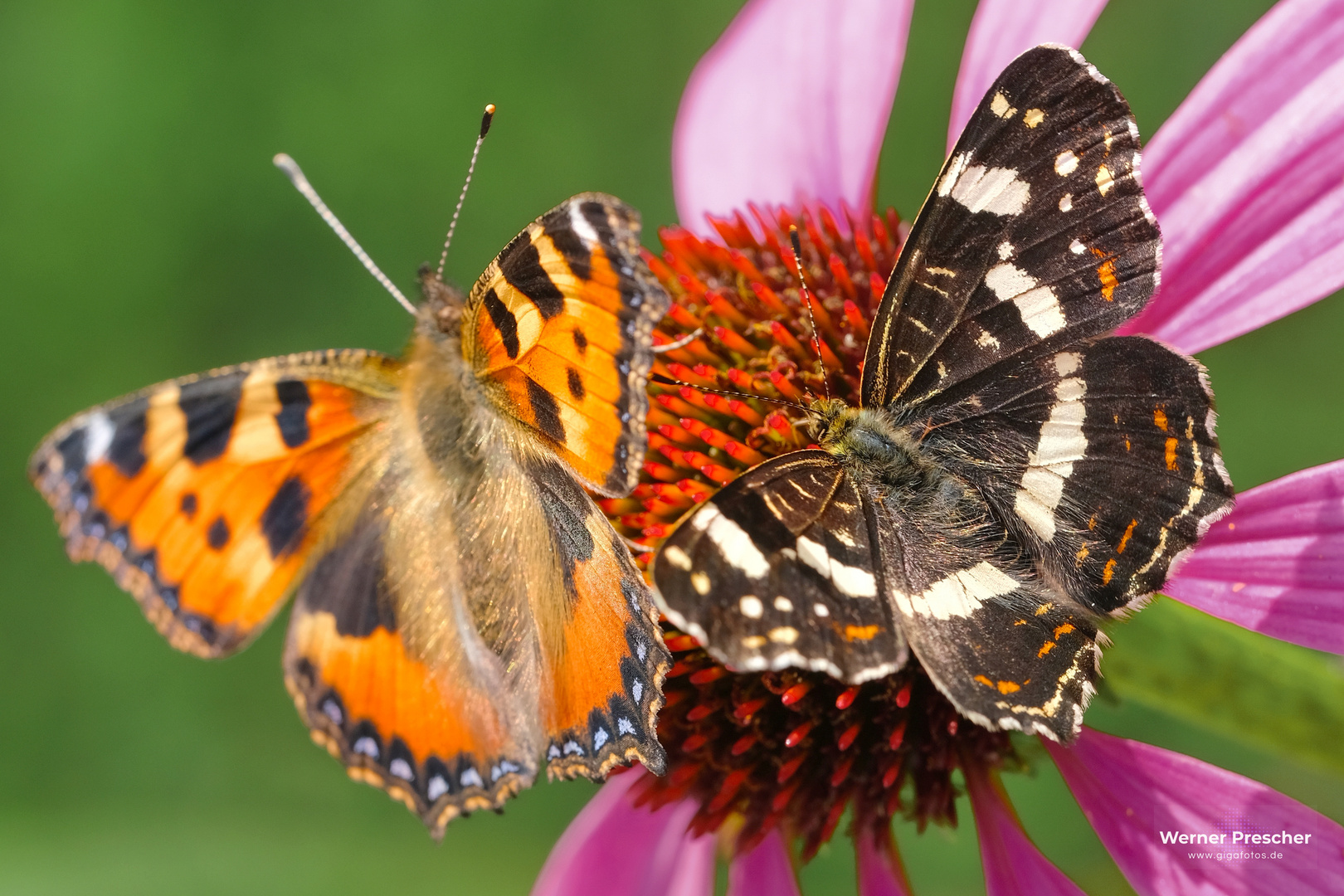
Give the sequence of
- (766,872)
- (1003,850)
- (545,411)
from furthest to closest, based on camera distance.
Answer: (766,872) < (1003,850) < (545,411)

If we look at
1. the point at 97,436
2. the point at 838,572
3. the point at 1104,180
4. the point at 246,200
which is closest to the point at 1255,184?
the point at 1104,180

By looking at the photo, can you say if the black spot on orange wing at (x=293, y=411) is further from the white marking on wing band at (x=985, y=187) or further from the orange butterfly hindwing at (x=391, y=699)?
the white marking on wing band at (x=985, y=187)

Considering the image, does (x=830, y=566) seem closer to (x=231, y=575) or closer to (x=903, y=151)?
(x=231, y=575)

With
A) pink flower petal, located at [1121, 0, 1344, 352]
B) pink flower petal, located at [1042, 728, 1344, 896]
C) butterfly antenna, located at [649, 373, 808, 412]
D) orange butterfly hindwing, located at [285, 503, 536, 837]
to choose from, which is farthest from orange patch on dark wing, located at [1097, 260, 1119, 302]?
orange butterfly hindwing, located at [285, 503, 536, 837]

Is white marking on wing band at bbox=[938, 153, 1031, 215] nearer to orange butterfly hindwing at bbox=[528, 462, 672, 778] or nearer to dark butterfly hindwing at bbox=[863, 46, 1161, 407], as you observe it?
dark butterfly hindwing at bbox=[863, 46, 1161, 407]

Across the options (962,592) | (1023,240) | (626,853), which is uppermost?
(1023,240)

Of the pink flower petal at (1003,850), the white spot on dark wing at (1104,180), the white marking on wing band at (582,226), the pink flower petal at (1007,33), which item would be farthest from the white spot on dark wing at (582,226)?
the pink flower petal at (1003,850)

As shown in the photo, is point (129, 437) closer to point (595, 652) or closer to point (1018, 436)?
point (595, 652)

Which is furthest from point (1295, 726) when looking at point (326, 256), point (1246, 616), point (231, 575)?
point (326, 256)
